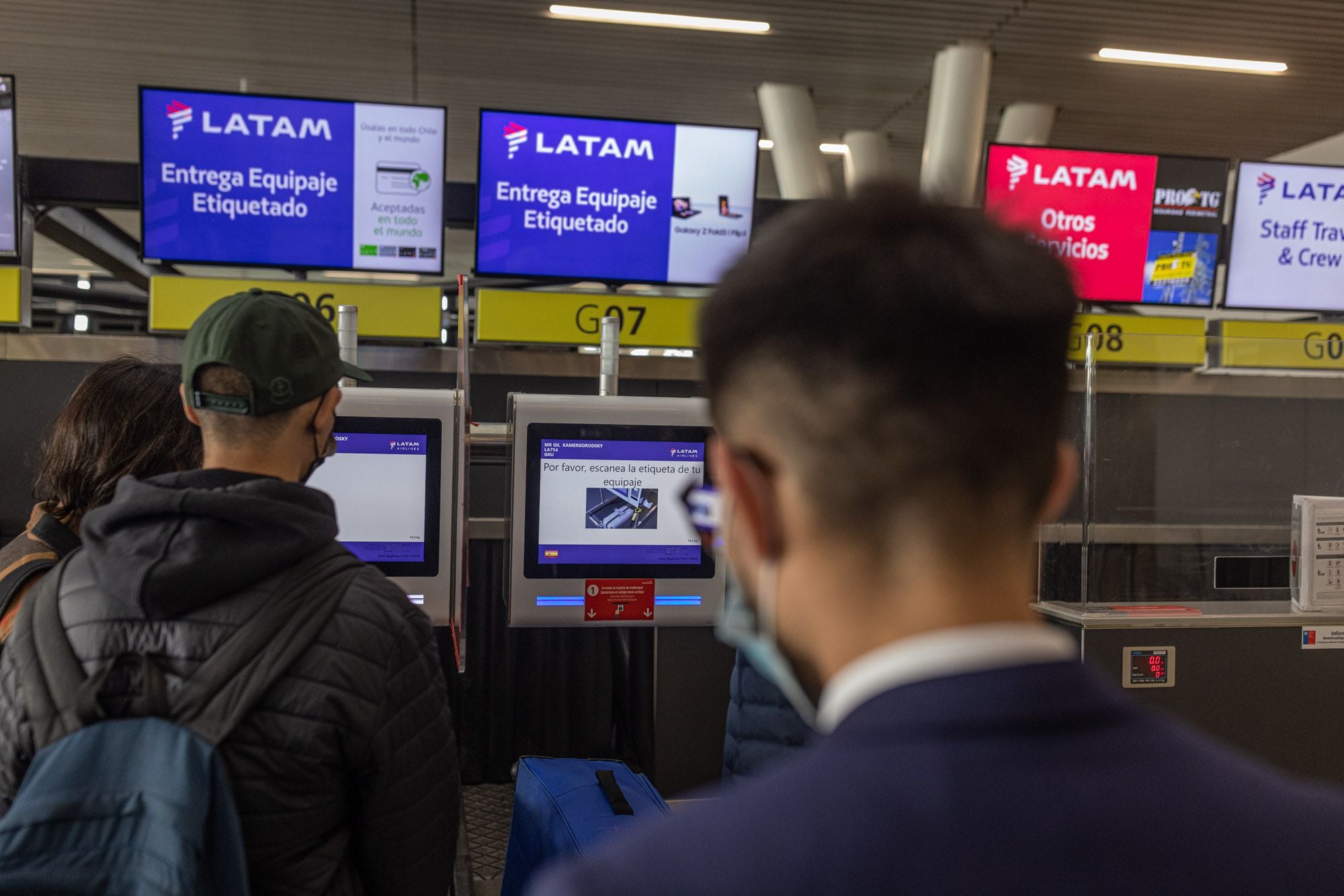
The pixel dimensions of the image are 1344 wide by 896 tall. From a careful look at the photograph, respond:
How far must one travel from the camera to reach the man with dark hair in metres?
0.49

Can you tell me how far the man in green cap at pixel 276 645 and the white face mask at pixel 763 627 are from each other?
61 centimetres

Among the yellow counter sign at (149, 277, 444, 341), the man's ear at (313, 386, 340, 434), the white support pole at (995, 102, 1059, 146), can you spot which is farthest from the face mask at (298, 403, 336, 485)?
the white support pole at (995, 102, 1059, 146)

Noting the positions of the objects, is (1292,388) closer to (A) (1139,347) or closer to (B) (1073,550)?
(A) (1139,347)

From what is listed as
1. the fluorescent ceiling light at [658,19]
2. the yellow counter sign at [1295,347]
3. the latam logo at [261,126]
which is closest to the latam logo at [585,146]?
the latam logo at [261,126]

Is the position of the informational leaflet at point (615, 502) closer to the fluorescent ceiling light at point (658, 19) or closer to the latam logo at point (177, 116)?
the latam logo at point (177, 116)

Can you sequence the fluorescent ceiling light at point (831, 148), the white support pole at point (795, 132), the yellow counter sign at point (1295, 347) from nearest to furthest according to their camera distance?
1. the yellow counter sign at point (1295, 347)
2. the white support pole at point (795, 132)
3. the fluorescent ceiling light at point (831, 148)

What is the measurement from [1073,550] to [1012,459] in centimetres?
221

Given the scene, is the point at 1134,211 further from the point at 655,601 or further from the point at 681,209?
the point at 655,601

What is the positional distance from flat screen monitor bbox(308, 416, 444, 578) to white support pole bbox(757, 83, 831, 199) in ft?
21.1

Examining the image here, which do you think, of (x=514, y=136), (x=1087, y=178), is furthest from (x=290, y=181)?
(x=1087, y=178)

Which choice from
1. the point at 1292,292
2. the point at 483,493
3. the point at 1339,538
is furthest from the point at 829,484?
the point at 1292,292

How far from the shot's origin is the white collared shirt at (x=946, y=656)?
0.54 metres

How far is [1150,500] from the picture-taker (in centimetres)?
272

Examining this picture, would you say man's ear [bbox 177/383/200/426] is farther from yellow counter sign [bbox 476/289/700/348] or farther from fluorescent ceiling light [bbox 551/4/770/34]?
fluorescent ceiling light [bbox 551/4/770/34]
